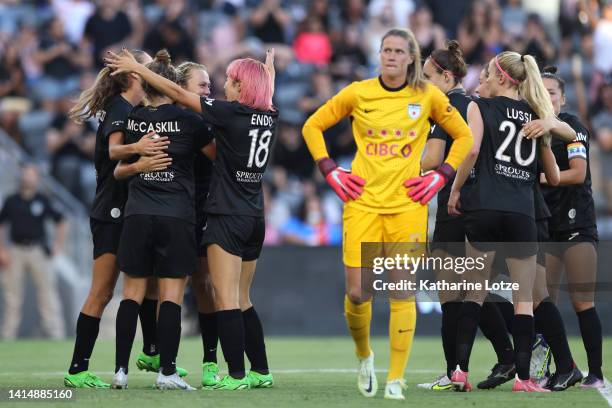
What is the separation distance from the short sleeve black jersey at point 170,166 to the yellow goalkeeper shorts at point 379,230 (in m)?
1.26

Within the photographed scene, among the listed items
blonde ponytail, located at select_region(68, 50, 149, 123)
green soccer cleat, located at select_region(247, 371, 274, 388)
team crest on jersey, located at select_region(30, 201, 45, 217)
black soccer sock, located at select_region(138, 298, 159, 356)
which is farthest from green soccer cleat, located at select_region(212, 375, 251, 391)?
team crest on jersey, located at select_region(30, 201, 45, 217)

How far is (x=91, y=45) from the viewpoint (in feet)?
60.2

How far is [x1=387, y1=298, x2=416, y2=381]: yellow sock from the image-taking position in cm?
725

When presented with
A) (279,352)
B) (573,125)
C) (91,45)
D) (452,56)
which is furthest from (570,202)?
(91,45)

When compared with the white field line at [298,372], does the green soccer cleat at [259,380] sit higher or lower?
higher

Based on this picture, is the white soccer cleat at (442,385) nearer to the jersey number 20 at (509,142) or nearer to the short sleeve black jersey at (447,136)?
the short sleeve black jersey at (447,136)

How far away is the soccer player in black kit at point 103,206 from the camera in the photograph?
809 centimetres

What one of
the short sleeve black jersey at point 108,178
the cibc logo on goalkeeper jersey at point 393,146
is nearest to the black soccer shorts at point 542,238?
the cibc logo on goalkeeper jersey at point 393,146

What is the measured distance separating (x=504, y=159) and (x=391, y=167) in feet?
3.49

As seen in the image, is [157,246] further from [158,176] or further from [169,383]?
[169,383]

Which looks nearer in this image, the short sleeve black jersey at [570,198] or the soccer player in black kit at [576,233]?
the soccer player in black kit at [576,233]

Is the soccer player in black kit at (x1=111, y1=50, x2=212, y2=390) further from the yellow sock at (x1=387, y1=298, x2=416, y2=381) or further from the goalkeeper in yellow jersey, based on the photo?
the yellow sock at (x1=387, y1=298, x2=416, y2=381)

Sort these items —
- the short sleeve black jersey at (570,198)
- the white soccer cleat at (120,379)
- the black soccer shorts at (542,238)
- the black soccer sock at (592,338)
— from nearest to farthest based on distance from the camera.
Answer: the white soccer cleat at (120,379) → the black soccer shorts at (542,238) → the black soccer sock at (592,338) → the short sleeve black jersey at (570,198)

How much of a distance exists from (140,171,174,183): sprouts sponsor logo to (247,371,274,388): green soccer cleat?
146cm
